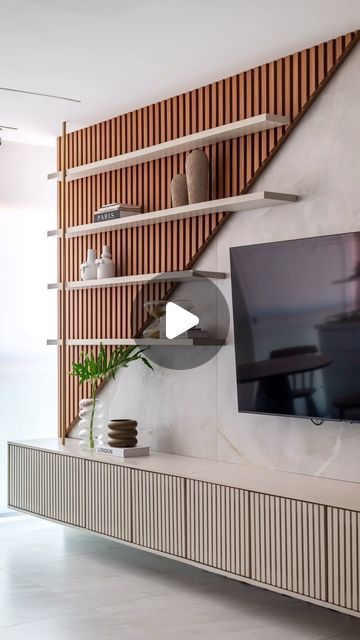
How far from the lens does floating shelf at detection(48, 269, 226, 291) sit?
4.59 meters

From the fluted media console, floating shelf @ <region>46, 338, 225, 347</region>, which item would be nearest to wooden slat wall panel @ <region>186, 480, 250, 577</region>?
the fluted media console

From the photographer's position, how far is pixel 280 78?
4285mm

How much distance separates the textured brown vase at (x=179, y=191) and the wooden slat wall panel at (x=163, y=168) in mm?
146

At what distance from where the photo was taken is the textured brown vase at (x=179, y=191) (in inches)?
187

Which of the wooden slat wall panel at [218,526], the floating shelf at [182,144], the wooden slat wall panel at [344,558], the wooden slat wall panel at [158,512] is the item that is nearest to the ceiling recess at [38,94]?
the floating shelf at [182,144]

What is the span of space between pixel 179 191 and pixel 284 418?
1384 millimetres

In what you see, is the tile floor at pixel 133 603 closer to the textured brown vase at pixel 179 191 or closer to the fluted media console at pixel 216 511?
the fluted media console at pixel 216 511

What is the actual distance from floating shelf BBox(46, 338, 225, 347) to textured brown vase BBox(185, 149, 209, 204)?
738 mm

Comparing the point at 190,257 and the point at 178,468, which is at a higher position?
the point at 190,257

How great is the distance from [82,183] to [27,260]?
30.0 inches

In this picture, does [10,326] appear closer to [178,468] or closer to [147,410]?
[147,410]

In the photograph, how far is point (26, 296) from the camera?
20.2ft

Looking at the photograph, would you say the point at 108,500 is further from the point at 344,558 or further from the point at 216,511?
the point at 344,558

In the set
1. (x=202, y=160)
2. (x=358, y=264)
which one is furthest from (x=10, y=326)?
(x=358, y=264)
